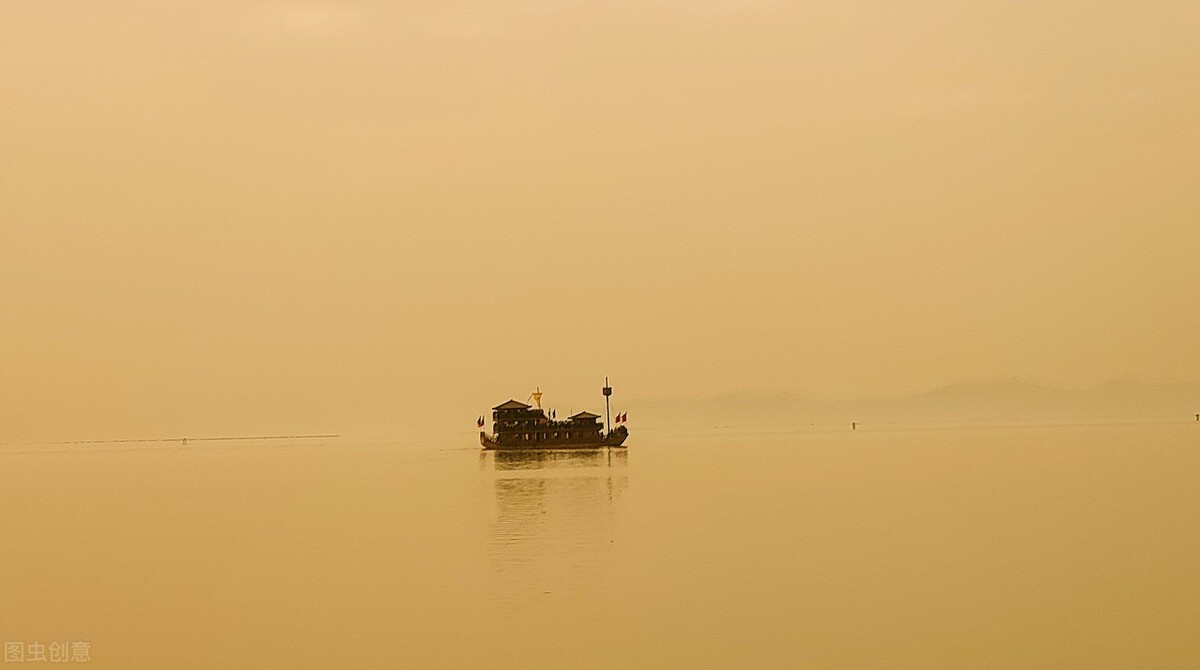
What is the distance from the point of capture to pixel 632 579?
26562mm

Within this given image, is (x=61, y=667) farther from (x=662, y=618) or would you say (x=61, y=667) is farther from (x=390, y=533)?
(x=390, y=533)

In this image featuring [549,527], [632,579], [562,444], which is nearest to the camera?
[632,579]

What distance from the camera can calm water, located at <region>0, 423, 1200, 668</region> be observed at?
20.5 metres

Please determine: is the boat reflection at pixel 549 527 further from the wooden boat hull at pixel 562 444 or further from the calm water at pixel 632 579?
the wooden boat hull at pixel 562 444

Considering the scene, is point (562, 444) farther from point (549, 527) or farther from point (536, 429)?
point (549, 527)

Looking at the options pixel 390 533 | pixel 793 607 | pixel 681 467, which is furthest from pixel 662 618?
pixel 681 467

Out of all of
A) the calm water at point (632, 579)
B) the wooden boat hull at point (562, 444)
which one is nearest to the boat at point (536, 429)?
the wooden boat hull at point (562, 444)

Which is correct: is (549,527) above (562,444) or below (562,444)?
below

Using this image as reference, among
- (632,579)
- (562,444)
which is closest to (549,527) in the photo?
(632,579)

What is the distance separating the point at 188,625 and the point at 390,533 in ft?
49.3

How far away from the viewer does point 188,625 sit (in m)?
23.3

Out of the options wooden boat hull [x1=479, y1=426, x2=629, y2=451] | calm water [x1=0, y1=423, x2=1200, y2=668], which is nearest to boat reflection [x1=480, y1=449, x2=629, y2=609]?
calm water [x1=0, y1=423, x2=1200, y2=668]

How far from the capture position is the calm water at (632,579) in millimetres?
20453

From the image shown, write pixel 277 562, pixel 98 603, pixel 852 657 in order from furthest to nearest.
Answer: pixel 277 562 < pixel 98 603 < pixel 852 657
